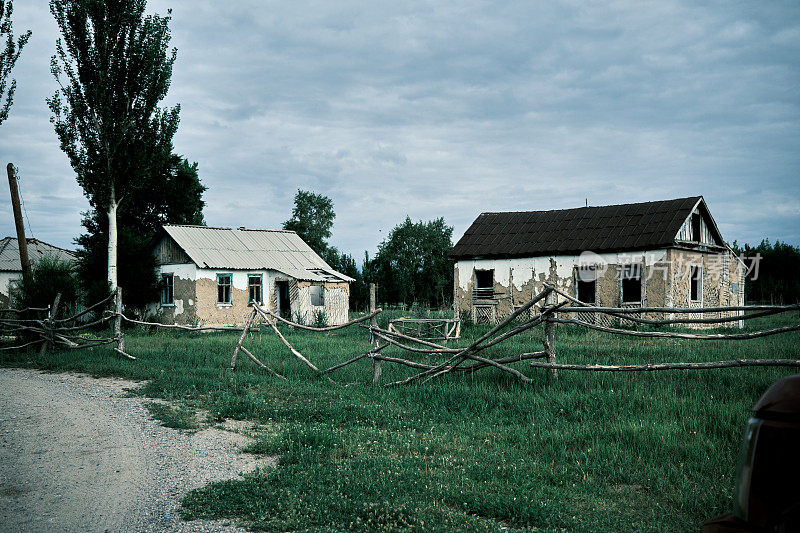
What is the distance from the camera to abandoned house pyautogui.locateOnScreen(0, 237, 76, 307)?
108 feet

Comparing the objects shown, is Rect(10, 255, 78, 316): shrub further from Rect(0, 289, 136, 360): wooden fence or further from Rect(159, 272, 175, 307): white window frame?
Rect(159, 272, 175, 307): white window frame

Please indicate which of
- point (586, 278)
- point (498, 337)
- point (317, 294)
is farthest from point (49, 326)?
point (586, 278)

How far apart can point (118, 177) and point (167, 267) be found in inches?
215

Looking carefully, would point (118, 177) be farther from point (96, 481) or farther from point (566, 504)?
point (566, 504)

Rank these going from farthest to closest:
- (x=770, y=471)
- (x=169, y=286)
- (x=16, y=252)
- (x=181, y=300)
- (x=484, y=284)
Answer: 1. (x=16, y=252)
2. (x=169, y=286)
3. (x=181, y=300)
4. (x=484, y=284)
5. (x=770, y=471)

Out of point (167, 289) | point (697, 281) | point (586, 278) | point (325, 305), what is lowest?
point (325, 305)

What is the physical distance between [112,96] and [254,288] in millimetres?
9992

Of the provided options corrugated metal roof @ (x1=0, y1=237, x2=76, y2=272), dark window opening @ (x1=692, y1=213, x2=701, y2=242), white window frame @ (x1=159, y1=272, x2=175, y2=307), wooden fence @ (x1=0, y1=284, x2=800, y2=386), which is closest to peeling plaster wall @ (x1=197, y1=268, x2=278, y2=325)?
white window frame @ (x1=159, y1=272, x2=175, y2=307)

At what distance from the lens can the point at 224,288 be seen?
25469 mm

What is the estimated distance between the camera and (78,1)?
68.9 ft

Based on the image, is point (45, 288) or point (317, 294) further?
point (317, 294)

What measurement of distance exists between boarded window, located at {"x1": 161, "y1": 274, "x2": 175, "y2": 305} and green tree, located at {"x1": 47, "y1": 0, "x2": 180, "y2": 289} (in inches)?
141

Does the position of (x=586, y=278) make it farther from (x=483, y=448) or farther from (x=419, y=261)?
(x=419, y=261)

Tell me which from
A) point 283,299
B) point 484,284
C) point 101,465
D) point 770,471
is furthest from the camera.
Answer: point 283,299
